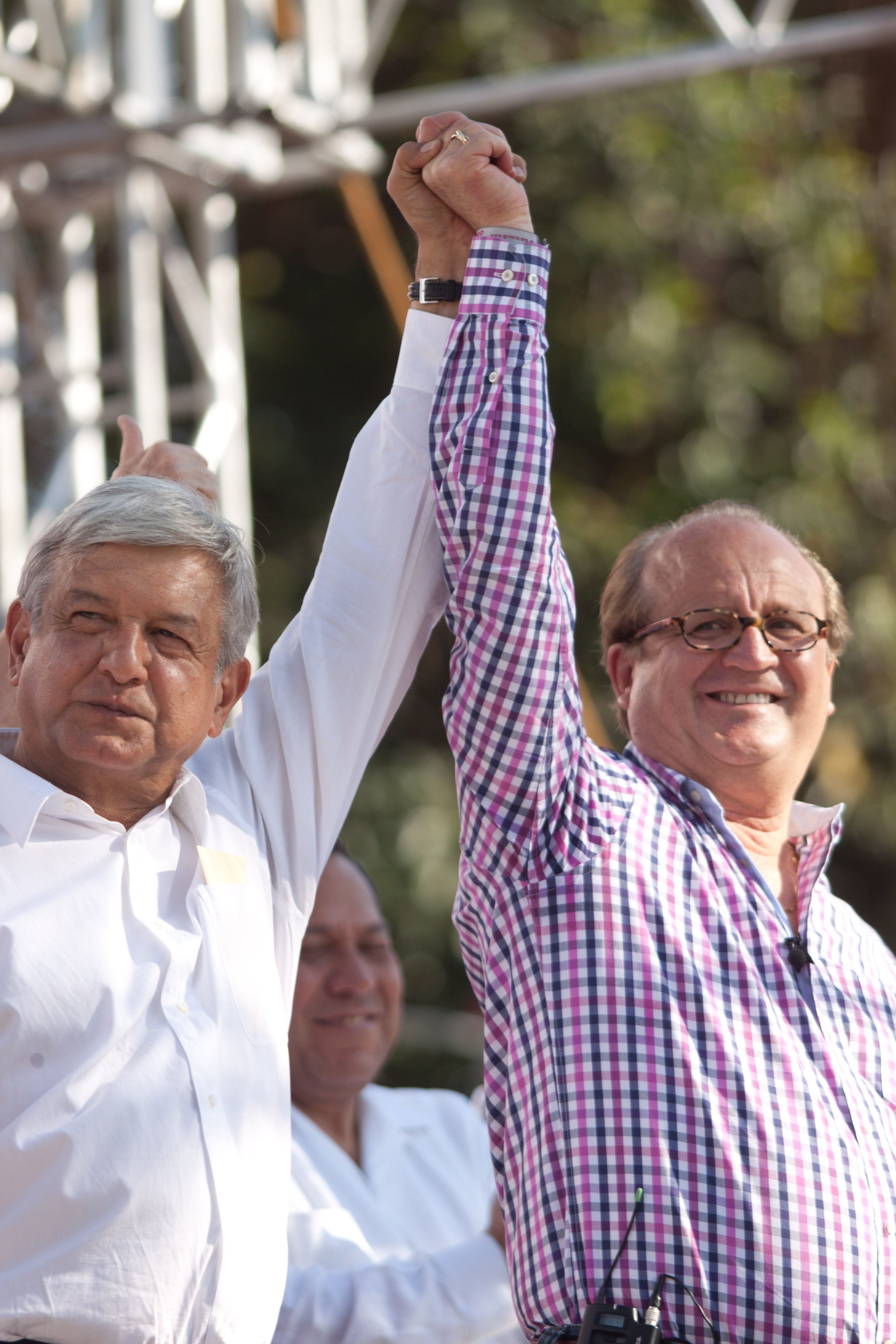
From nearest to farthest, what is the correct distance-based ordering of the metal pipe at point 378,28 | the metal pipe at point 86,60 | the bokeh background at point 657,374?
the metal pipe at point 86,60 < the metal pipe at point 378,28 < the bokeh background at point 657,374

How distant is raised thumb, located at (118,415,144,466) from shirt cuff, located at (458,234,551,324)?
1.89 ft

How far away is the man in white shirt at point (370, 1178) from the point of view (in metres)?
2.42

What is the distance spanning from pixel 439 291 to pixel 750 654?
0.62 meters

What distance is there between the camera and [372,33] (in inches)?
191

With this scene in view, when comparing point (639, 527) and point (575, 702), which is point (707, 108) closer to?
point (639, 527)

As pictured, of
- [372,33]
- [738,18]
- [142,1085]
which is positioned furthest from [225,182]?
[142,1085]

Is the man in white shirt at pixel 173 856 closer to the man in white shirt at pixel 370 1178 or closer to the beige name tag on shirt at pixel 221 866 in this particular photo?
the beige name tag on shirt at pixel 221 866

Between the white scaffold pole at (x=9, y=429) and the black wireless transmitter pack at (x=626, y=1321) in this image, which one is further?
the white scaffold pole at (x=9, y=429)

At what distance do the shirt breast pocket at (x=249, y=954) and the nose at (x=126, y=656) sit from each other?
0.83ft

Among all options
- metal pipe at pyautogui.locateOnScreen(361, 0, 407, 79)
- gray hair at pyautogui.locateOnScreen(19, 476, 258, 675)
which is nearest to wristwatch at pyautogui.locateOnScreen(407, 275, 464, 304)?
gray hair at pyautogui.locateOnScreen(19, 476, 258, 675)

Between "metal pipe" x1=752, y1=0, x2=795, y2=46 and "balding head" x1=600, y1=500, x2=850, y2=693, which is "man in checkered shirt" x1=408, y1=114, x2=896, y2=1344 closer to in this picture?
"balding head" x1=600, y1=500, x2=850, y2=693

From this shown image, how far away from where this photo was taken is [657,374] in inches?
323

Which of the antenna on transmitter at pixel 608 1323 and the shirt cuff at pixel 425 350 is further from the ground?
the shirt cuff at pixel 425 350

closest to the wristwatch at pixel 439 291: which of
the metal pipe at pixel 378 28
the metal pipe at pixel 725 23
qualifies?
the metal pipe at pixel 725 23
